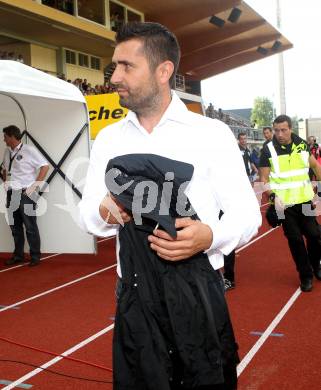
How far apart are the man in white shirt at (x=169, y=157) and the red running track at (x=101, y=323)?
2.15m

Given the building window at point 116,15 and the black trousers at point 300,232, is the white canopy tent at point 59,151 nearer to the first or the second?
the black trousers at point 300,232

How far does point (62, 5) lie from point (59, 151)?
12480mm

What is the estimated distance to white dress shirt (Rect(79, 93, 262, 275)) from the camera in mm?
1960

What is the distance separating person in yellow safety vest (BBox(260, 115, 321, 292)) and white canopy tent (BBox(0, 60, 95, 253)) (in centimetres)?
331

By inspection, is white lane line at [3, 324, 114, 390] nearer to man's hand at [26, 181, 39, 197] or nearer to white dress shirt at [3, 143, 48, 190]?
man's hand at [26, 181, 39, 197]

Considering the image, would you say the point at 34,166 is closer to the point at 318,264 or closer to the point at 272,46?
the point at 318,264

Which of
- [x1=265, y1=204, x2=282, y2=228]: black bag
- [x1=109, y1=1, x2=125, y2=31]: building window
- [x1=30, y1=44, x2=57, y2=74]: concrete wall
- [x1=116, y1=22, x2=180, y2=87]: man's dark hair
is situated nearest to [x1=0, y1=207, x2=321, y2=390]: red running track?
[x1=265, y1=204, x2=282, y2=228]: black bag

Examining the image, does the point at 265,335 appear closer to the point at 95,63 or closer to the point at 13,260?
Answer: the point at 13,260

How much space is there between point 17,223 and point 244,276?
12.7 feet

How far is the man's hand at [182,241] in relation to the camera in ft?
5.97

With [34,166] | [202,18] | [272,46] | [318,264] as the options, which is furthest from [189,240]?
[272,46]

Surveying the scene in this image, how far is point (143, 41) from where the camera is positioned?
2031 mm

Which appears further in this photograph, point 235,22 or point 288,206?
point 235,22

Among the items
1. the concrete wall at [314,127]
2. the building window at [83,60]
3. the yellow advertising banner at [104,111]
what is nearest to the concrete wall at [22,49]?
the building window at [83,60]
